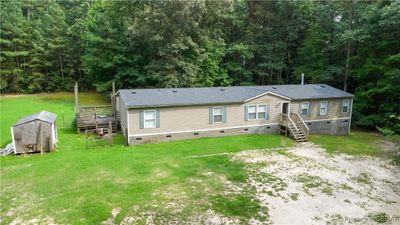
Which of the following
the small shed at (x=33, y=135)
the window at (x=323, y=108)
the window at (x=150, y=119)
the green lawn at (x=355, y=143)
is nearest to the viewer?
the small shed at (x=33, y=135)

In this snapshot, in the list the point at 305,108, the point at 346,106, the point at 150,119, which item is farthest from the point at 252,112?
the point at 346,106

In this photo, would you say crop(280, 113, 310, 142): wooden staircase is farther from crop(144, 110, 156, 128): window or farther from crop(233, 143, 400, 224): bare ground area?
crop(144, 110, 156, 128): window

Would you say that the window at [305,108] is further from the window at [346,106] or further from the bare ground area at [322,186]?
the bare ground area at [322,186]

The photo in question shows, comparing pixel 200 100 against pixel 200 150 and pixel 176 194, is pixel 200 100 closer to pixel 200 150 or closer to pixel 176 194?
pixel 200 150

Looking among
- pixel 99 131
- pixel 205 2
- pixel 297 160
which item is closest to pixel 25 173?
pixel 99 131

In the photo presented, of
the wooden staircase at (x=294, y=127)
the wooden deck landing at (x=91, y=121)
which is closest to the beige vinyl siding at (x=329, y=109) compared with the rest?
the wooden staircase at (x=294, y=127)
